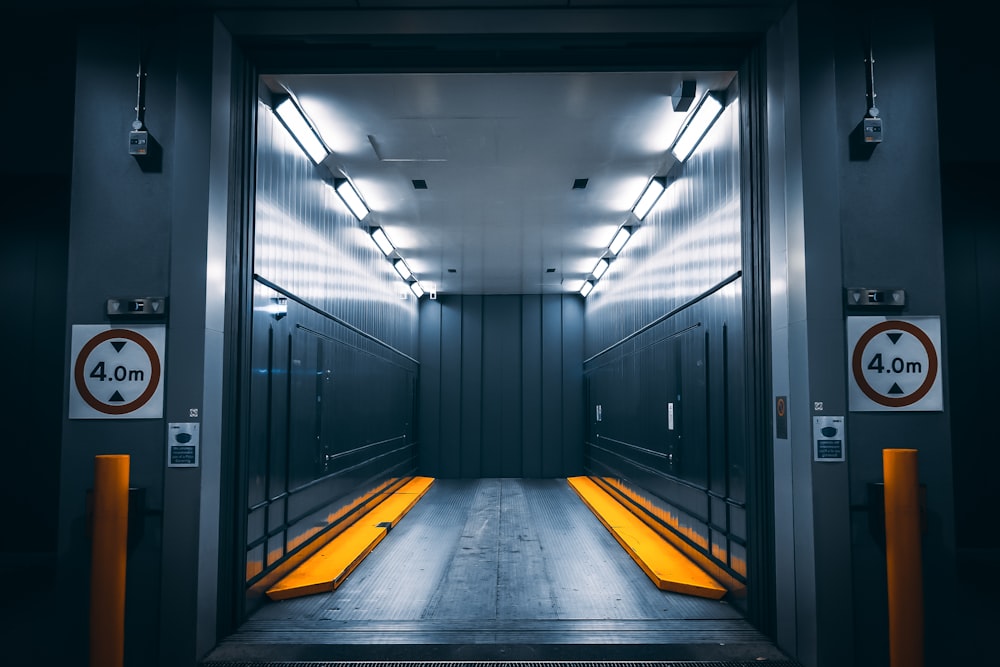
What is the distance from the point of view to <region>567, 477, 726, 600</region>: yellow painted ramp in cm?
632

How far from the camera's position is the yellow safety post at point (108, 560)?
4.06 m

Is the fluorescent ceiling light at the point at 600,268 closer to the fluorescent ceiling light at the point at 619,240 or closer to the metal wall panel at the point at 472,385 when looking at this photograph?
the fluorescent ceiling light at the point at 619,240

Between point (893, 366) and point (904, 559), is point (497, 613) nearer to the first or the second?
point (904, 559)

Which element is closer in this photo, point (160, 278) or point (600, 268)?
point (160, 278)

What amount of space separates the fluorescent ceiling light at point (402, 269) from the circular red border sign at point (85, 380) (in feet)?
31.9

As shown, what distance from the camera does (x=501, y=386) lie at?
17922 mm

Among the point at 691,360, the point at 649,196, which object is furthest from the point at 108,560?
the point at 649,196

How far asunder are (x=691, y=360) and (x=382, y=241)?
6288mm

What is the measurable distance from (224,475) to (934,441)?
14.2 feet

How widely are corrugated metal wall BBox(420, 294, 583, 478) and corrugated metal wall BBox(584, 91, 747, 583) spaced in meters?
5.32

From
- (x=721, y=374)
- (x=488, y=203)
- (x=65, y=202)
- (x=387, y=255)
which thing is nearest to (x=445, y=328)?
(x=387, y=255)

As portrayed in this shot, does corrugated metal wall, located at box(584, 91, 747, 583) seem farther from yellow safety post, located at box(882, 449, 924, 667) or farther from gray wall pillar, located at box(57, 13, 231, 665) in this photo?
gray wall pillar, located at box(57, 13, 231, 665)

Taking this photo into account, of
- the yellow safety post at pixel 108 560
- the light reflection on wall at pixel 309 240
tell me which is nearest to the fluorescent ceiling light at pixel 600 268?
the light reflection on wall at pixel 309 240

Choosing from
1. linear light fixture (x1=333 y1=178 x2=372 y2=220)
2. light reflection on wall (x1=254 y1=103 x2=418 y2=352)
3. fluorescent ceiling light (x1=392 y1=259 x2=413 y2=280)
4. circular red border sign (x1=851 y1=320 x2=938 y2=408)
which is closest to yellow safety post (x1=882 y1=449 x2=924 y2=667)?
circular red border sign (x1=851 y1=320 x2=938 y2=408)
